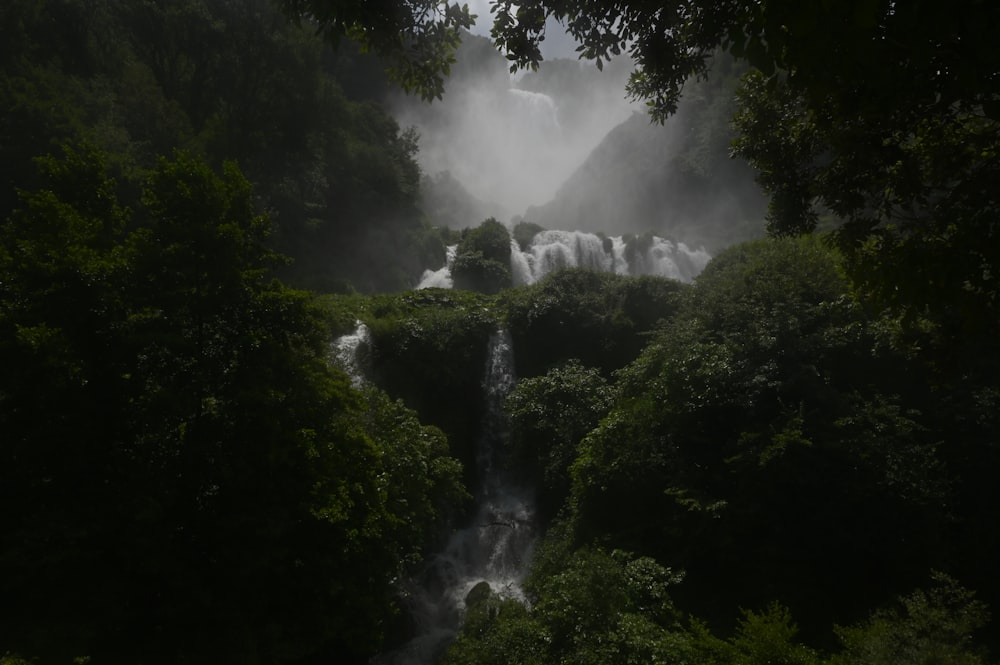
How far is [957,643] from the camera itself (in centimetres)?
648

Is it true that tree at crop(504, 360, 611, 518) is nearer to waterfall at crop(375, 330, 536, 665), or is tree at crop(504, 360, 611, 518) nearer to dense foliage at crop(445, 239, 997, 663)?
waterfall at crop(375, 330, 536, 665)

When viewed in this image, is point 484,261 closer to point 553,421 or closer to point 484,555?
point 553,421

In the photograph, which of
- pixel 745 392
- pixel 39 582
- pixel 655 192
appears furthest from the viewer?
pixel 655 192

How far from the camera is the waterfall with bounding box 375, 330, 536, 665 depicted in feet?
40.3

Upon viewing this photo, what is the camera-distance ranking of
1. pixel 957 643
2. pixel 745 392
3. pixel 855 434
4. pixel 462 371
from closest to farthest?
1. pixel 957 643
2. pixel 855 434
3. pixel 745 392
4. pixel 462 371

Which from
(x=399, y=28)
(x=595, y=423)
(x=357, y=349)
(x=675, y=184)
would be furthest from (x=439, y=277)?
(x=399, y=28)

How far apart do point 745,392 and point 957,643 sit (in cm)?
560

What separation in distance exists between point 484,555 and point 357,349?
6708mm

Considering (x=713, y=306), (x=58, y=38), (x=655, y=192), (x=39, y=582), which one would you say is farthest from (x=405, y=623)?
(x=655, y=192)

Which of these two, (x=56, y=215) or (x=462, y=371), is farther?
(x=462, y=371)

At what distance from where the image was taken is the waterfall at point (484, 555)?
12297mm

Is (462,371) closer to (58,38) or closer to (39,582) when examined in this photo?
(39,582)

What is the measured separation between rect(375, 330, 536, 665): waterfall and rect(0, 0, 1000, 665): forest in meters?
0.14

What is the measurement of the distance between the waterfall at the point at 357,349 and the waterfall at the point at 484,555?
3957 mm
